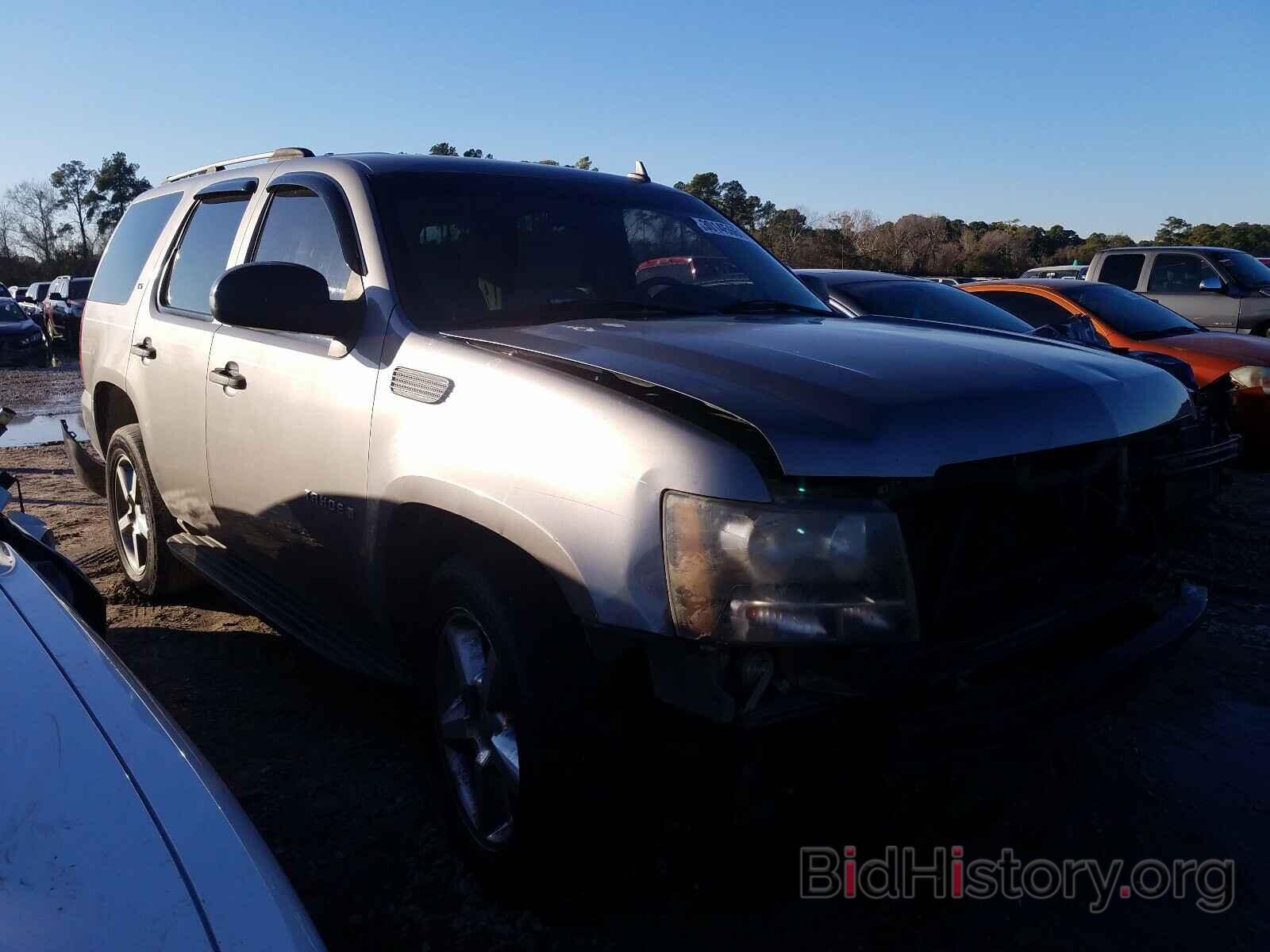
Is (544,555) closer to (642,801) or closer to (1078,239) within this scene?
(642,801)

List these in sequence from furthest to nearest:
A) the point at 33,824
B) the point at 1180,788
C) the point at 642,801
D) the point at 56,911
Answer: the point at 1180,788 → the point at 642,801 → the point at 33,824 → the point at 56,911

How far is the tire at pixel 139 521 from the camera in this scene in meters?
4.41

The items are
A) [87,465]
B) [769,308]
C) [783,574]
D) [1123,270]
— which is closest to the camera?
[783,574]

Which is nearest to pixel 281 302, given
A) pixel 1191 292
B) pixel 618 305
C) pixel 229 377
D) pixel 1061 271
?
pixel 229 377

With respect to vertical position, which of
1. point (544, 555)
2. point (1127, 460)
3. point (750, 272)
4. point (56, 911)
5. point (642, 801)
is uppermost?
point (750, 272)

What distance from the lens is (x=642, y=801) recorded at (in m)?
2.04

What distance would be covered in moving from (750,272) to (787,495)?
1915 millimetres

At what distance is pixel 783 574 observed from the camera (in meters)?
1.87

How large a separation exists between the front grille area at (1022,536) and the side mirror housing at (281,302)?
169 cm

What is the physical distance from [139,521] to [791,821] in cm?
387

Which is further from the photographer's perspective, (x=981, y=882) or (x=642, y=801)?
(x=981, y=882)

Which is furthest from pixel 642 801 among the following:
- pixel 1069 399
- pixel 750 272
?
pixel 750 272

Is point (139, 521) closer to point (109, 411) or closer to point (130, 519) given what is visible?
point (130, 519)

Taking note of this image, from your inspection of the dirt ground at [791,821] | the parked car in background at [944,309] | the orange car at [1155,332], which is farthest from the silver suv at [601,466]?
the orange car at [1155,332]
